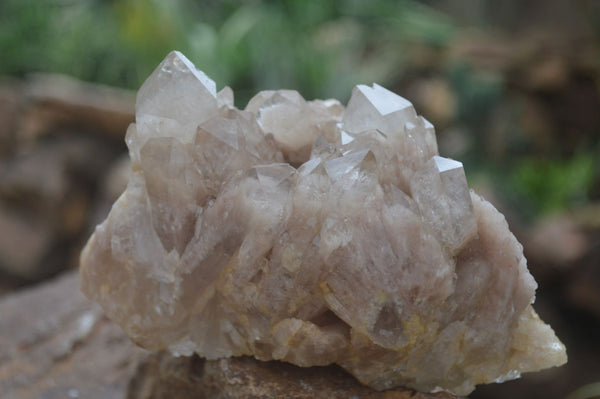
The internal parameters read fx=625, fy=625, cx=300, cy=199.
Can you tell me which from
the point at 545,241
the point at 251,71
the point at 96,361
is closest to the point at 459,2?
the point at 251,71

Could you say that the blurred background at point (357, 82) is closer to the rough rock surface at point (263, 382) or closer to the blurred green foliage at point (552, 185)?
the blurred green foliage at point (552, 185)

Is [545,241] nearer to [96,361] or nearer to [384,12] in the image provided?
[96,361]

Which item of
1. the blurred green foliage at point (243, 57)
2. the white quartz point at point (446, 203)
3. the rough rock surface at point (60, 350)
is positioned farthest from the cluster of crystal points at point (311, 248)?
the blurred green foliage at point (243, 57)

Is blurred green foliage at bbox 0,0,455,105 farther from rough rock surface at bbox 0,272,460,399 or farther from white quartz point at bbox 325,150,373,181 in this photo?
white quartz point at bbox 325,150,373,181

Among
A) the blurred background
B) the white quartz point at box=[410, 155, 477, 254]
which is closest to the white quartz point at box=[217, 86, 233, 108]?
the white quartz point at box=[410, 155, 477, 254]

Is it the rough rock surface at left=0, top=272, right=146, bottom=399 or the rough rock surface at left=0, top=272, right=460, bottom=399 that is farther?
the rough rock surface at left=0, top=272, right=146, bottom=399

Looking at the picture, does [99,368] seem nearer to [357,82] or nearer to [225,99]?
[225,99]

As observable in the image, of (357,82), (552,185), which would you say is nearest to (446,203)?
(552,185)
